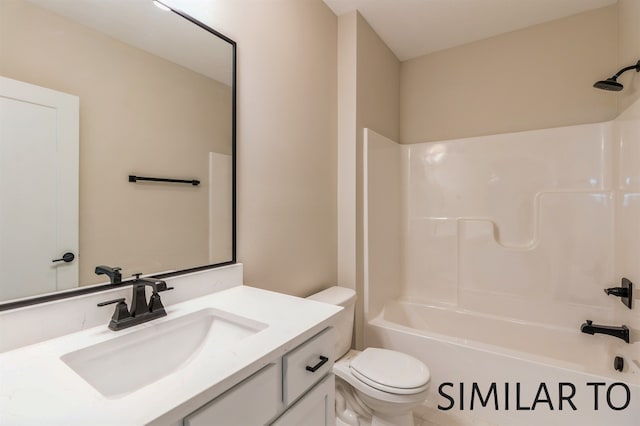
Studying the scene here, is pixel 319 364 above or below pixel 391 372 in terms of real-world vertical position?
above

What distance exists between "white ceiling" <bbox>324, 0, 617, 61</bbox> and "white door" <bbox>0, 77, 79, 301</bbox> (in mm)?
1788

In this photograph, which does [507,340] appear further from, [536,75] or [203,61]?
[203,61]

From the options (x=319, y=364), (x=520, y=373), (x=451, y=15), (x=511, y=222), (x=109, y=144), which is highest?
(x=451, y=15)

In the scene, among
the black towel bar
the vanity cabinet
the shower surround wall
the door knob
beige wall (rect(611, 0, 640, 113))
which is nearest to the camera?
the vanity cabinet

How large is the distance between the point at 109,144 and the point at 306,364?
2.99 feet

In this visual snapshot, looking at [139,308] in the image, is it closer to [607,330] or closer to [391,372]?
[391,372]

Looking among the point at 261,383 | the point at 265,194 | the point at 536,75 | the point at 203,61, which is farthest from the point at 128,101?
the point at 536,75

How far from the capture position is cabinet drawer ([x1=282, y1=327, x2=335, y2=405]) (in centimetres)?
81

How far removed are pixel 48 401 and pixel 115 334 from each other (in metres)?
0.30

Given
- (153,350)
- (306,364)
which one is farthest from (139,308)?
(306,364)

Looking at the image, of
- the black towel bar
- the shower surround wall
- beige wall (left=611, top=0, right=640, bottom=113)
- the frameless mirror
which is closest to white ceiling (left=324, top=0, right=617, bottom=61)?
beige wall (left=611, top=0, right=640, bottom=113)

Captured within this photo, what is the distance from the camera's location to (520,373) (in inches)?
66.5

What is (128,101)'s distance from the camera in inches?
39.4

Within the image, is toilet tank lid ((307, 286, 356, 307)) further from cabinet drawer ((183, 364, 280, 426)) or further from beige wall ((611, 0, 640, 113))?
beige wall ((611, 0, 640, 113))
